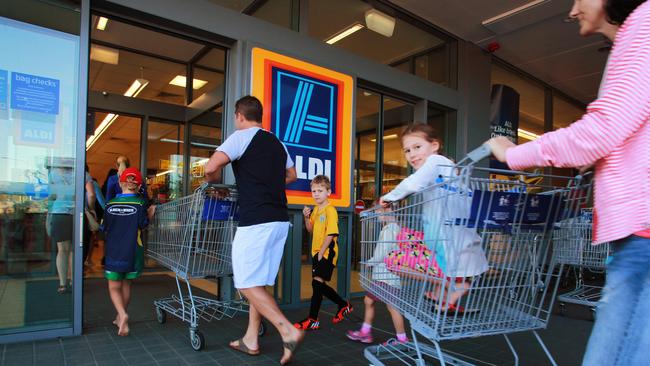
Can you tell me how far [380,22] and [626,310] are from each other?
19.6 feet

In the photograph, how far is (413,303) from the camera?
2521 millimetres

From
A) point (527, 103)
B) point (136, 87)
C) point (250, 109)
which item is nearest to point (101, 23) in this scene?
point (136, 87)

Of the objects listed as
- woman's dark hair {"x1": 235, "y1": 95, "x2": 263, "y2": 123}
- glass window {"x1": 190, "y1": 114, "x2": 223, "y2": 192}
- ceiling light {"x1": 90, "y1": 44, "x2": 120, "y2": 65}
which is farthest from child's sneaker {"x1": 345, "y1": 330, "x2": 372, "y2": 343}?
ceiling light {"x1": 90, "y1": 44, "x2": 120, "y2": 65}

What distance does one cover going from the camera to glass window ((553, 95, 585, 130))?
35.0 feet

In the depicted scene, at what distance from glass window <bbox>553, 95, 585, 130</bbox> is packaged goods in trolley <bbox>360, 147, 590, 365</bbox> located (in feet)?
30.9

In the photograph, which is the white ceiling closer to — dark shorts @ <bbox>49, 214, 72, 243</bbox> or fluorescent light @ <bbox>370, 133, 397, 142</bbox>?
fluorescent light @ <bbox>370, 133, 397, 142</bbox>

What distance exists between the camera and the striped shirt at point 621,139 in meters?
1.27

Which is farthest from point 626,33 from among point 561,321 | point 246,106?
point 561,321

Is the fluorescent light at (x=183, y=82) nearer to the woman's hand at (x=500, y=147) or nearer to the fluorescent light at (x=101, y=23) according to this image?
the fluorescent light at (x=101, y=23)

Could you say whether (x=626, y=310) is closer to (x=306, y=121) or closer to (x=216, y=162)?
(x=216, y=162)

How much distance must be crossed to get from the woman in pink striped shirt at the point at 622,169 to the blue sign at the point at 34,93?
4163mm

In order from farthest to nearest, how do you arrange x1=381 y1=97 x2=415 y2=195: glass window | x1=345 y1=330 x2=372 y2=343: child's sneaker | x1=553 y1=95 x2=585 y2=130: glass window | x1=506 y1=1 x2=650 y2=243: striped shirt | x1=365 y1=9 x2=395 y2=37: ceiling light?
1. x1=553 y1=95 x2=585 y2=130: glass window
2. x1=381 y1=97 x2=415 y2=195: glass window
3. x1=365 y1=9 x2=395 y2=37: ceiling light
4. x1=345 y1=330 x2=372 y2=343: child's sneaker
5. x1=506 y1=1 x2=650 y2=243: striped shirt

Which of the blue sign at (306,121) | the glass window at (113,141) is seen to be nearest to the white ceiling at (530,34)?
the blue sign at (306,121)

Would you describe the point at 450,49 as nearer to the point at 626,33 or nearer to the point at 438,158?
the point at 438,158
